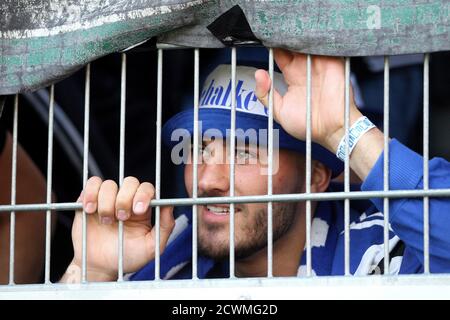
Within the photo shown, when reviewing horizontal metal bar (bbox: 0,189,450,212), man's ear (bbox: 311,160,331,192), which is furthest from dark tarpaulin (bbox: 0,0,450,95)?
man's ear (bbox: 311,160,331,192)

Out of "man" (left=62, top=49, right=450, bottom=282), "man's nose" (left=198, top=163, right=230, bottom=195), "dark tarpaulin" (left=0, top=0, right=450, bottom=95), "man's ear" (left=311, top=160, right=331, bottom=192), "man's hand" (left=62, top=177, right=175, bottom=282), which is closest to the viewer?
"dark tarpaulin" (left=0, top=0, right=450, bottom=95)

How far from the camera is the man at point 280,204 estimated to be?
7.99 feet

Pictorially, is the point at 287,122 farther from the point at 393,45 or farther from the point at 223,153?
the point at 223,153

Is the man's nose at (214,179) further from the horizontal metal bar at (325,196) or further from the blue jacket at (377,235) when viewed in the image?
the horizontal metal bar at (325,196)

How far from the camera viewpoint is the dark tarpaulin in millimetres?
2324

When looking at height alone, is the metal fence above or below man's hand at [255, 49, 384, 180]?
below

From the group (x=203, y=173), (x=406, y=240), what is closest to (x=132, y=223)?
(x=203, y=173)

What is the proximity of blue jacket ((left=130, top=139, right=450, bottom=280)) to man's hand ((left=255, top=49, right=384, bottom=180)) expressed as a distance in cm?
6

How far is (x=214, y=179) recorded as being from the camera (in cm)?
303

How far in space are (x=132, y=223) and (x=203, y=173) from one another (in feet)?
1.10

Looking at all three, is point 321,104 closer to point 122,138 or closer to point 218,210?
point 122,138

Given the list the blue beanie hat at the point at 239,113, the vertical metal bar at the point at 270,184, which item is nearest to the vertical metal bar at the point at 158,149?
the vertical metal bar at the point at 270,184

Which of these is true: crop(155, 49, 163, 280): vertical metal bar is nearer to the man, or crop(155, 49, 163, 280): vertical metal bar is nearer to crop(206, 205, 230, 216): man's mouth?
the man

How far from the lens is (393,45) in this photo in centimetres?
234
